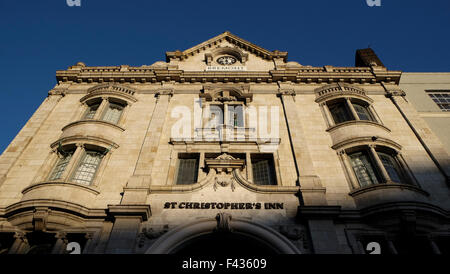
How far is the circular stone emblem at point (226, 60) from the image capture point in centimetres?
2195

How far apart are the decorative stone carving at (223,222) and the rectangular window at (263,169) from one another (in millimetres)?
3030

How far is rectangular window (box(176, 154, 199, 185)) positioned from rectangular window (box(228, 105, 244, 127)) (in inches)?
134

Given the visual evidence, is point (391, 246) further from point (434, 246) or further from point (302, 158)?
point (302, 158)

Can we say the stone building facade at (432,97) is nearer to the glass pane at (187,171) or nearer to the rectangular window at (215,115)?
the rectangular window at (215,115)

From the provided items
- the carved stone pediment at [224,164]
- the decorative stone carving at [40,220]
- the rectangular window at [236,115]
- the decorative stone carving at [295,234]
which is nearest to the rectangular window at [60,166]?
the decorative stone carving at [40,220]

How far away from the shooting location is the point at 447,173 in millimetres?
12852

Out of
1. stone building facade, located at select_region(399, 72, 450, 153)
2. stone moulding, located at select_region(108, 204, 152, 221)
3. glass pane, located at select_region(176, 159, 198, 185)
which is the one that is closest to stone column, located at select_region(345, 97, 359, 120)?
stone building facade, located at select_region(399, 72, 450, 153)

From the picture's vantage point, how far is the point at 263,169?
1406cm

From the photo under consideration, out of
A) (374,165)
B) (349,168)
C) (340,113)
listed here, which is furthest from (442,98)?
(349,168)

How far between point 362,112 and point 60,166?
1764 centimetres

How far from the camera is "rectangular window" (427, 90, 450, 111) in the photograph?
18581mm

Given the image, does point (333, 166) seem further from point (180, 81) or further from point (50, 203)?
point (50, 203)

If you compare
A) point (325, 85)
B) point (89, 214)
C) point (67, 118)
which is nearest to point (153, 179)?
point (89, 214)

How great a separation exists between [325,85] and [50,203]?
1711cm
